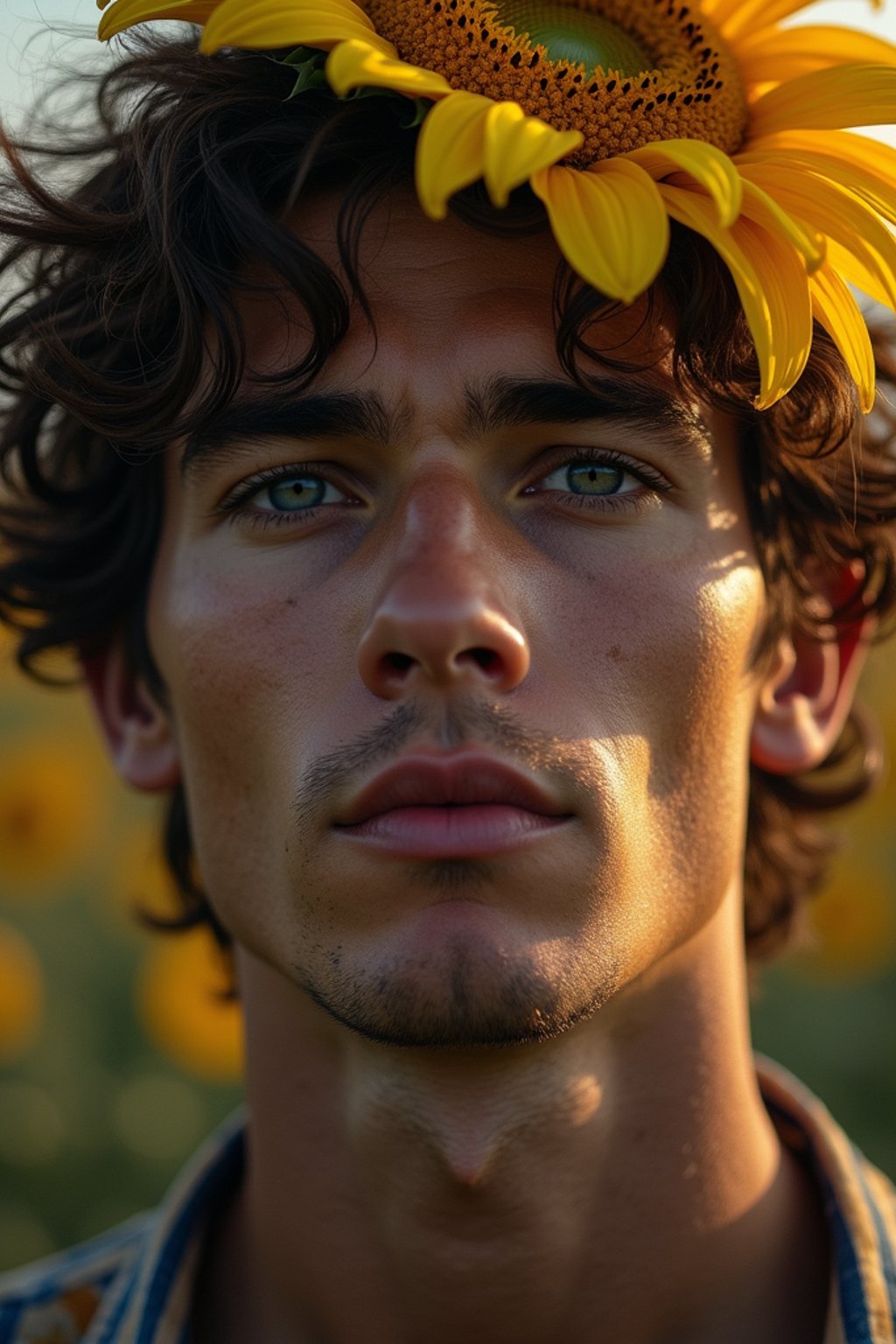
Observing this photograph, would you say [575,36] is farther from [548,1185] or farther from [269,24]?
[548,1185]

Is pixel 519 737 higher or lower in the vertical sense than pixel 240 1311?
higher

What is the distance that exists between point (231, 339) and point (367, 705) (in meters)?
0.61

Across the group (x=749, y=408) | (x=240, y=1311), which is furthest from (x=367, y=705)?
(x=240, y=1311)

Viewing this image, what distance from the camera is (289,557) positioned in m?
2.56

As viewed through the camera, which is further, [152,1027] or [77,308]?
[152,1027]

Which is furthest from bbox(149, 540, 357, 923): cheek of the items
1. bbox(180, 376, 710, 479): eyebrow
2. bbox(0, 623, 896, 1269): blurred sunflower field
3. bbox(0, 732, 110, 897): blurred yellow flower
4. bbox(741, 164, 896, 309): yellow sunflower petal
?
bbox(0, 732, 110, 897): blurred yellow flower

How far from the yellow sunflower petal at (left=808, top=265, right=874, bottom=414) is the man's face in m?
0.25

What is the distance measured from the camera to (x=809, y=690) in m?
3.00

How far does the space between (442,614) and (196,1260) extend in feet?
4.66

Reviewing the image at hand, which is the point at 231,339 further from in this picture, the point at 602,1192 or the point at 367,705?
the point at 602,1192

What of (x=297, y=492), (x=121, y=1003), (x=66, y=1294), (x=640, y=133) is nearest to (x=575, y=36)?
(x=640, y=133)

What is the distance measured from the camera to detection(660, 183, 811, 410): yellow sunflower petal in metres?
2.26

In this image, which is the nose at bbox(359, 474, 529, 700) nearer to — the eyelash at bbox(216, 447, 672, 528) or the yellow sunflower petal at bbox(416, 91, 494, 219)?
the eyelash at bbox(216, 447, 672, 528)

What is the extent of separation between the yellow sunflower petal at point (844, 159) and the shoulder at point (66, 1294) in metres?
2.18
